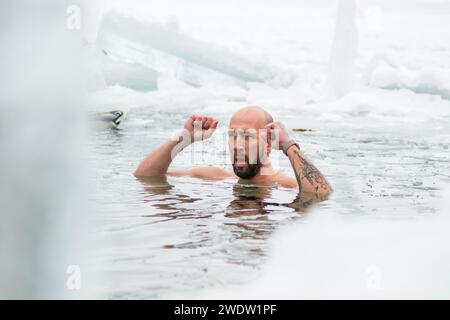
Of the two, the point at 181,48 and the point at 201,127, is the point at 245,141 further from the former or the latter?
the point at 181,48

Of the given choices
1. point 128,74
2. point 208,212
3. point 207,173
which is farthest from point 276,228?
point 128,74

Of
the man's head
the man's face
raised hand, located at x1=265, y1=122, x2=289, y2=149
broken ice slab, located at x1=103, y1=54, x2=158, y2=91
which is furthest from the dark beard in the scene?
broken ice slab, located at x1=103, y1=54, x2=158, y2=91

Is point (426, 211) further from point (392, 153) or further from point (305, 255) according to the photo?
point (392, 153)

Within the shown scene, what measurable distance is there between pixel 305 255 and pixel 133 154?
8.33m

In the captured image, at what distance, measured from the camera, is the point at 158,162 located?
24.0ft

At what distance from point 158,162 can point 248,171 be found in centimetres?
94

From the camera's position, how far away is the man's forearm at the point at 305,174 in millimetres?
→ 6367

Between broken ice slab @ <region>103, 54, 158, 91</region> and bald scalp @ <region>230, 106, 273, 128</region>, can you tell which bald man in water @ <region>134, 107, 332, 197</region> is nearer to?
bald scalp @ <region>230, 106, 273, 128</region>

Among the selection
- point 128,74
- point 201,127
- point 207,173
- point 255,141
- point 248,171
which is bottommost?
point 207,173

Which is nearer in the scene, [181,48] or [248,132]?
[248,132]

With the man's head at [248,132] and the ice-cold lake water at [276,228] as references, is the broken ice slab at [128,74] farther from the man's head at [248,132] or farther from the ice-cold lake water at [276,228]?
the man's head at [248,132]

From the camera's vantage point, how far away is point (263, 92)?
3278 centimetres

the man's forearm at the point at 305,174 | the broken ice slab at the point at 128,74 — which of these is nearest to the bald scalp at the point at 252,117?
the man's forearm at the point at 305,174

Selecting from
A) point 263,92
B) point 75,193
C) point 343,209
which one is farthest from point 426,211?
point 263,92
